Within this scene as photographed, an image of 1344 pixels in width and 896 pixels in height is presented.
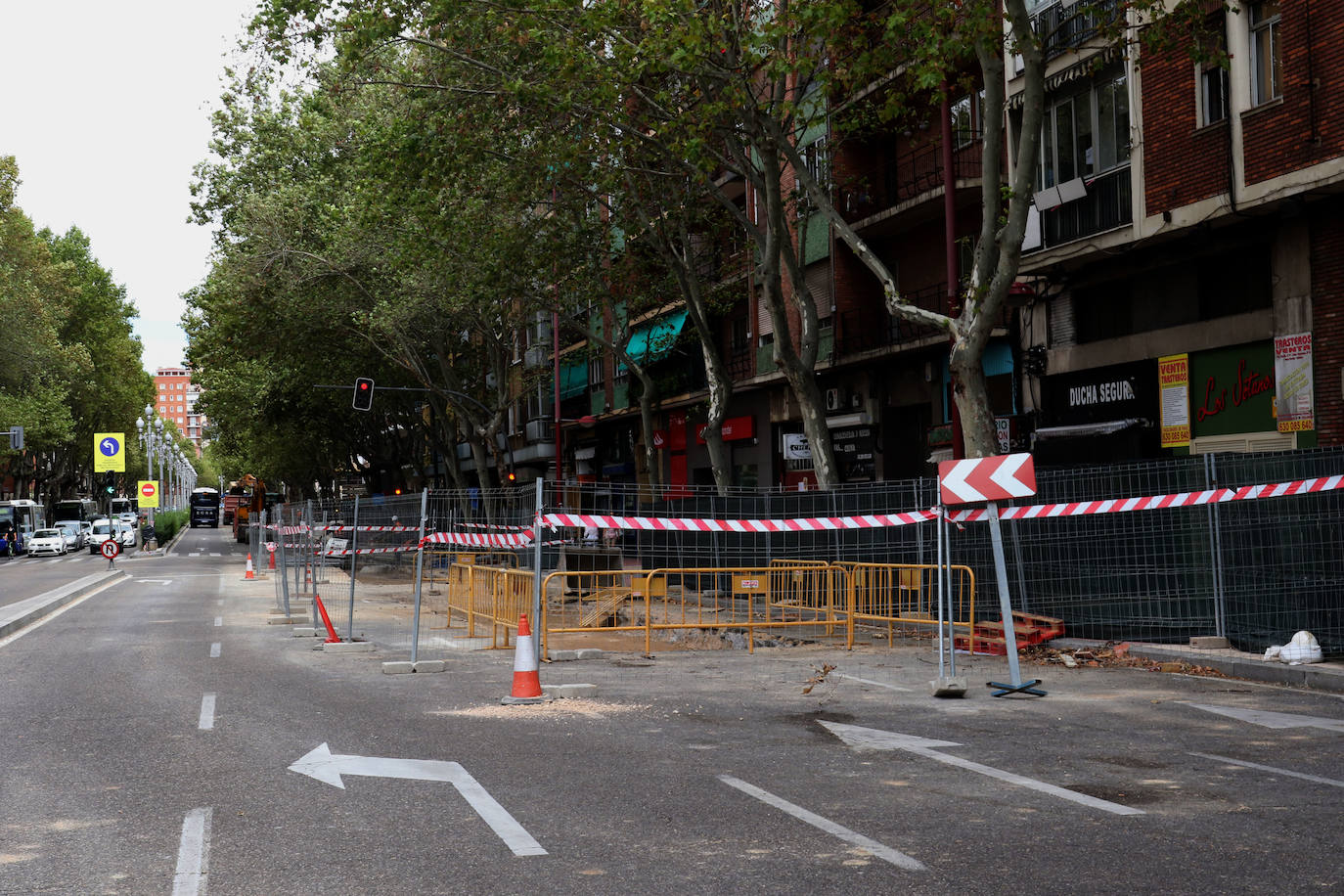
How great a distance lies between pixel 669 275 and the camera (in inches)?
1272

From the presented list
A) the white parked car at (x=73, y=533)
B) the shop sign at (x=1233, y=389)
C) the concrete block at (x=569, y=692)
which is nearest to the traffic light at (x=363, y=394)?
the shop sign at (x=1233, y=389)

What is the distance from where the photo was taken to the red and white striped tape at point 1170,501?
11609mm

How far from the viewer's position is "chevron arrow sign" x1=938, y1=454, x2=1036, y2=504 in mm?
11078

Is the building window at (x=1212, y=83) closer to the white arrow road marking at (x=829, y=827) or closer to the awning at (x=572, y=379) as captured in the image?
the white arrow road marking at (x=829, y=827)

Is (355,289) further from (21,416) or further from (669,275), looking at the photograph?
(21,416)

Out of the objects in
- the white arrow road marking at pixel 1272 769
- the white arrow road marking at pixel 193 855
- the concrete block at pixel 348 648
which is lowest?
the concrete block at pixel 348 648

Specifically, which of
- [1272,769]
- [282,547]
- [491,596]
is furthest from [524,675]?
[282,547]

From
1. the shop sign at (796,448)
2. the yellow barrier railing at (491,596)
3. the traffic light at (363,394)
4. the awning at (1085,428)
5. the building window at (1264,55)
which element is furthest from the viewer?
the traffic light at (363,394)

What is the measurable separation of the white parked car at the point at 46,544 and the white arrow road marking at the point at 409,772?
57.8 meters

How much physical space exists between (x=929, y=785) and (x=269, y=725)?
4943 mm

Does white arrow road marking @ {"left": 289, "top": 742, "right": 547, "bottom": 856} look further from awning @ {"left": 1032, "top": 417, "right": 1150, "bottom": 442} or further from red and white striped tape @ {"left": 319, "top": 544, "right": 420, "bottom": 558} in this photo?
awning @ {"left": 1032, "top": 417, "right": 1150, "bottom": 442}

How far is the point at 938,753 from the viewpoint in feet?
26.6

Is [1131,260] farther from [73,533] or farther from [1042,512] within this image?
[73,533]

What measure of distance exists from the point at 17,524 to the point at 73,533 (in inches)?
304
